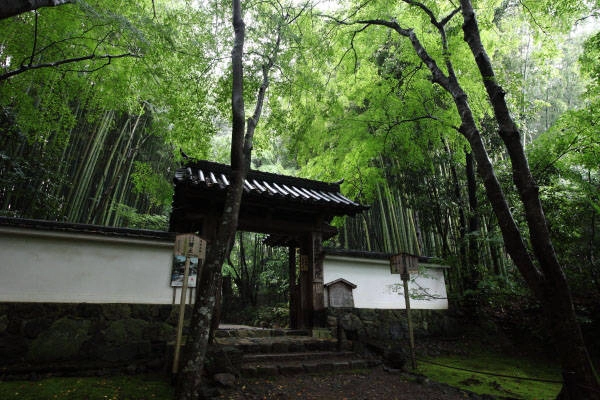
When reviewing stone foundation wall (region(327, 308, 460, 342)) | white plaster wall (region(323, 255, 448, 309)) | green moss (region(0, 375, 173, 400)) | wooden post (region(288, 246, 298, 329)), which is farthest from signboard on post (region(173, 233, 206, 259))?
wooden post (region(288, 246, 298, 329))

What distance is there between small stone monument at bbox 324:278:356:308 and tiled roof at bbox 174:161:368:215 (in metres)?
1.58

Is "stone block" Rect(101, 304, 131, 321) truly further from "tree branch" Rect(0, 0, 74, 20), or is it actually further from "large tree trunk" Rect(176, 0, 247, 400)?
"tree branch" Rect(0, 0, 74, 20)

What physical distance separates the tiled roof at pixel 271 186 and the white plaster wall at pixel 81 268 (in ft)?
4.40

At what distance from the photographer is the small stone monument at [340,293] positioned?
21.5 ft

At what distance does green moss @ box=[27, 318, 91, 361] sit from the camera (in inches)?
174

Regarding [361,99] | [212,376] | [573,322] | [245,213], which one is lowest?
[212,376]

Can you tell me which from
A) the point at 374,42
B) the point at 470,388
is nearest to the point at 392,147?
the point at 374,42

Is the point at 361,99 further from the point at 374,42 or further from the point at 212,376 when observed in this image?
the point at 212,376

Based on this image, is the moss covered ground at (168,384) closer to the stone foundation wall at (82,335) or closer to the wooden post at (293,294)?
the stone foundation wall at (82,335)

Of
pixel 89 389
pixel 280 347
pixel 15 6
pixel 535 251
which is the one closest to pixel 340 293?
pixel 280 347

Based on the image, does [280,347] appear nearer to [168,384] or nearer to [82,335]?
[168,384]

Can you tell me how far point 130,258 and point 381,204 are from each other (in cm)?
643

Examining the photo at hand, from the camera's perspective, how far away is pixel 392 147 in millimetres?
7945

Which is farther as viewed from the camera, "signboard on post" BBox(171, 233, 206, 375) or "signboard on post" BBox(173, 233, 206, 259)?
"signboard on post" BBox(173, 233, 206, 259)
